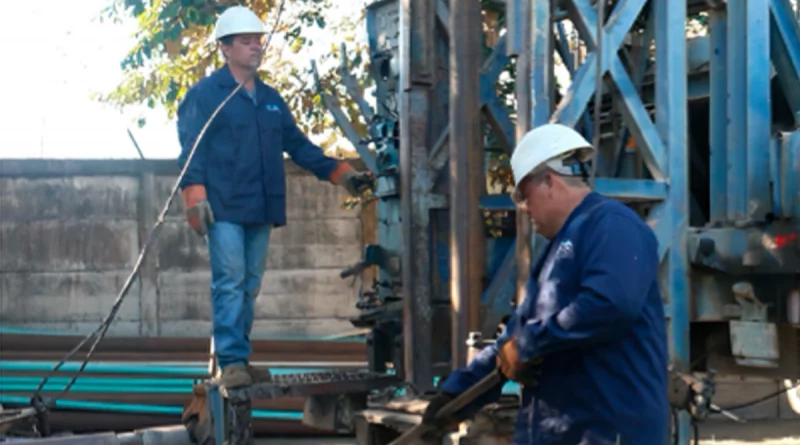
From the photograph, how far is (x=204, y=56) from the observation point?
32.7 feet

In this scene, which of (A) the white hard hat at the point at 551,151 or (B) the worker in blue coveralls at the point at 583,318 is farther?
(A) the white hard hat at the point at 551,151

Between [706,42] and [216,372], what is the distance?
311 centimetres

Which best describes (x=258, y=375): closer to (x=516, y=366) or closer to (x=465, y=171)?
(x=465, y=171)

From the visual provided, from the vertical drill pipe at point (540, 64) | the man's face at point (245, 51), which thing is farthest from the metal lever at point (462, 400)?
the man's face at point (245, 51)

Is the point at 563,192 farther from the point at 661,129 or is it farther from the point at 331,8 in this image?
the point at 331,8

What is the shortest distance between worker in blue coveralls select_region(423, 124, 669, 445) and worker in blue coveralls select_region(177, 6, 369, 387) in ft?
7.92

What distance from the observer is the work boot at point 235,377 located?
18.1ft

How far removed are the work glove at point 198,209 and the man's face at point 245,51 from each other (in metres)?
0.78

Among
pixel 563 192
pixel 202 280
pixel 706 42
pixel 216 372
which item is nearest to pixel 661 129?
pixel 706 42

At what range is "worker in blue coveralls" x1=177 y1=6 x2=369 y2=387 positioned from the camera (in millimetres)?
5637

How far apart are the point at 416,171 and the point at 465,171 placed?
754 mm

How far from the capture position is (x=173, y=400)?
29.9 feet

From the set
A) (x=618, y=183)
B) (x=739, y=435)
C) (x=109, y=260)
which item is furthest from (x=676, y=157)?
(x=109, y=260)

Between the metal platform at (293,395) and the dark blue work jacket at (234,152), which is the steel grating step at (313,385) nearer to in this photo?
the metal platform at (293,395)
